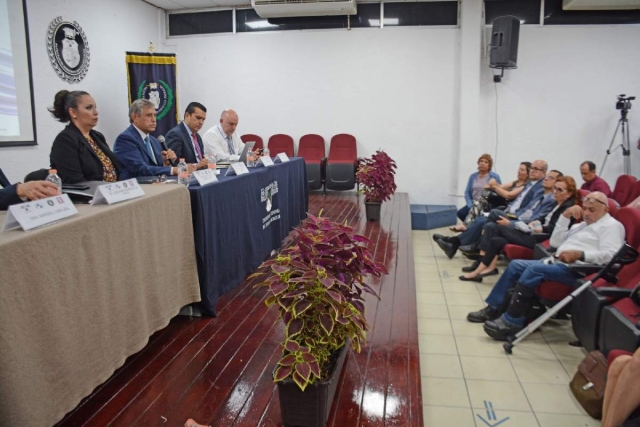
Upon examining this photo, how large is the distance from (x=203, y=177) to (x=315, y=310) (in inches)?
56.8

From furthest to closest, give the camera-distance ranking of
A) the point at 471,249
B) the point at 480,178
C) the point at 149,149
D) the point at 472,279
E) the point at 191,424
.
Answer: the point at 480,178 < the point at 471,249 < the point at 472,279 < the point at 149,149 < the point at 191,424

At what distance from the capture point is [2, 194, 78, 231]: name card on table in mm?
1543

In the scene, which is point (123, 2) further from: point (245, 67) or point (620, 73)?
point (620, 73)

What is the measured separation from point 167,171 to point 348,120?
15.5ft

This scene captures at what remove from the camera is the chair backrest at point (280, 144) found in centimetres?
752

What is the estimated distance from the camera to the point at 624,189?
17.7 ft

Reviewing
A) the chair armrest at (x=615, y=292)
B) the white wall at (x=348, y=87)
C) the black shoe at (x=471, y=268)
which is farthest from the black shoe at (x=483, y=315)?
the white wall at (x=348, y=87)

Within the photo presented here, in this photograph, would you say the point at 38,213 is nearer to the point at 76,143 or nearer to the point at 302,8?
the point at 76,143

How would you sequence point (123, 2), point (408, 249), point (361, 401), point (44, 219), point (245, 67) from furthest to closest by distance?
point (245, 67) → point (123, 2) → point (408, 249) → point (361, 401) → point (44, 219)

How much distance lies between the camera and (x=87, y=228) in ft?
5.89

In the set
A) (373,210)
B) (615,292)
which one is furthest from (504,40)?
(615,292)

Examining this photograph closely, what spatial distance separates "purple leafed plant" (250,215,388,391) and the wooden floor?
0.30 metres

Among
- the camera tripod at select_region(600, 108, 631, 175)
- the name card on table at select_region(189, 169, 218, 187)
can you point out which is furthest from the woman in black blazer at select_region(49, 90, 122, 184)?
the camera tripod at select_region(600, 108, 631, 175)

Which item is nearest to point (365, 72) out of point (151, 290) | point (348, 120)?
point (348, 120)
